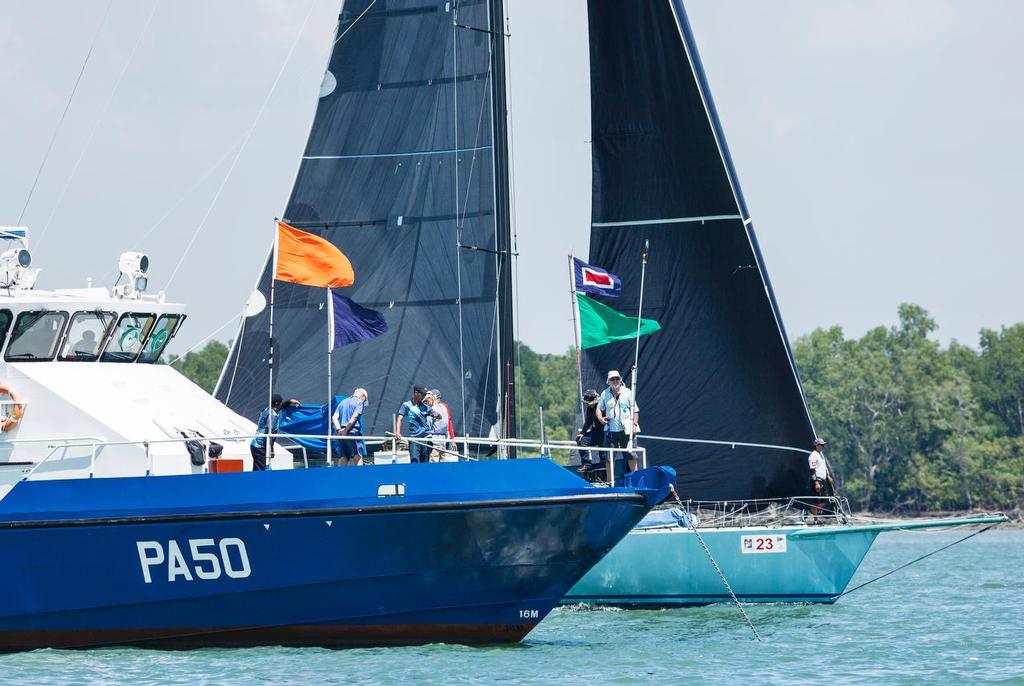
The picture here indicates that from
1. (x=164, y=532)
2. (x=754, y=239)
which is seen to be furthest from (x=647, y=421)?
(x=164, y=532)

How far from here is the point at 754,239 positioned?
2370 centimetres

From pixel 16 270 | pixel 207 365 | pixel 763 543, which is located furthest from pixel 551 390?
pixel 16 270

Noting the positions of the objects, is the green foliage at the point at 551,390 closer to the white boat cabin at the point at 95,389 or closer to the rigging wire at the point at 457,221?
the rigging wire at the point at 457,221

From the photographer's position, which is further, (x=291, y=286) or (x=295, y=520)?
(x=291, y=286)

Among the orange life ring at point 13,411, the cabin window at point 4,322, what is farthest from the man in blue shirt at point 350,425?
the cabin window at point 4,322

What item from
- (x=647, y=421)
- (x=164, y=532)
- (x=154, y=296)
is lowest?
(x=164, y=532)

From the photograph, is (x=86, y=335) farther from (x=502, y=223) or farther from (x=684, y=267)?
(x=684, y=267)

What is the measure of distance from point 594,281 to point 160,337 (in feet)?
20.7

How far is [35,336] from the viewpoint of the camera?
61.4 ft

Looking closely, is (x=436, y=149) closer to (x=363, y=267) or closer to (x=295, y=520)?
(x=363, y=267)

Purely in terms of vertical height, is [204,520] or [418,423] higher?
[418,423]

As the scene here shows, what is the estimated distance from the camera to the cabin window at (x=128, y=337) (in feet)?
63.6

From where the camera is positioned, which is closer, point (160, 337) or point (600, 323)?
point (160, 337)

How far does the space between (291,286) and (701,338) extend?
24.1ft
